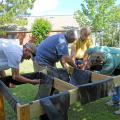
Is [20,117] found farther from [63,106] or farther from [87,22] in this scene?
[87,22]

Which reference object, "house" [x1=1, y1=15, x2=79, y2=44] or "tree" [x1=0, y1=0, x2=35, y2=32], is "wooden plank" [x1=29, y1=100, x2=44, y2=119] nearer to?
"tree" [x1=0, y1=0, x2=35, y2=32]

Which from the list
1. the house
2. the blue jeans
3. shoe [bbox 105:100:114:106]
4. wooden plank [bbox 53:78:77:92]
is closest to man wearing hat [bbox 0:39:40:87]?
wooden plank [bbox 53:78:77:92]

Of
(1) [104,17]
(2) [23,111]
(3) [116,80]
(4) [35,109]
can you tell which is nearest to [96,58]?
(3) [116,80]

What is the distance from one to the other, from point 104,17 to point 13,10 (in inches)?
402

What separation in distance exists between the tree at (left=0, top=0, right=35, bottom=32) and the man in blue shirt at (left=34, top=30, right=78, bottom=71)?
23029 mm

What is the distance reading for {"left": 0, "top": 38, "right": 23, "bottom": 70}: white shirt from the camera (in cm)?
374

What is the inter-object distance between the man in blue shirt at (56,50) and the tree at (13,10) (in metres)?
23.0

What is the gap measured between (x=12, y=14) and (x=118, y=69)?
24268mm

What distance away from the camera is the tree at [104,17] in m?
30.4

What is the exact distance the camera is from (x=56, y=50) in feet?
16.1

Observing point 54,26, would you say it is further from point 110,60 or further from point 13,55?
point 13,55

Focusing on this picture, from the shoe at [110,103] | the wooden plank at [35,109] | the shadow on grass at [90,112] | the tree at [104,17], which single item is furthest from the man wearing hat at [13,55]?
the tree at [104,17]

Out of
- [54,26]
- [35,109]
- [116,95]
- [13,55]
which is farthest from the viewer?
[54,26]

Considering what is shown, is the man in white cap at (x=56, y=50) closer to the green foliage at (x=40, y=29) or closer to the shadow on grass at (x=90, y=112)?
the shadow on grass at (x=90, y=112)
